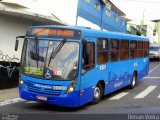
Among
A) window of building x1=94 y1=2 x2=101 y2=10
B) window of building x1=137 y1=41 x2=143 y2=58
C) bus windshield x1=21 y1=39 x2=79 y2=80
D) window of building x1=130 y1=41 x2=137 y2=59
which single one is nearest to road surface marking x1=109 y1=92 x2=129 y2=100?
window of building x1=130 y1=41 x2=137 y2=59

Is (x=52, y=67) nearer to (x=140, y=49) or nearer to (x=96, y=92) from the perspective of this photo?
(x=96, y=92)

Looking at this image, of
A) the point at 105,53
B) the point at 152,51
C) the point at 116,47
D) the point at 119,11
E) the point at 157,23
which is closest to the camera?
the point at 105,53

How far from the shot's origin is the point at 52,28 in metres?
11.3

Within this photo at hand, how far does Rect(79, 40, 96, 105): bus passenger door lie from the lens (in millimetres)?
11008

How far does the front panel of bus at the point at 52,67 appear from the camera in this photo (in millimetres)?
10617

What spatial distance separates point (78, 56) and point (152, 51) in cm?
3547

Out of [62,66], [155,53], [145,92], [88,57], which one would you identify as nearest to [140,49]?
[145,92]

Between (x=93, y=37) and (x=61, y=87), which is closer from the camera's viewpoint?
(x=61, y=87)

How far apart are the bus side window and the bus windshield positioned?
0.34 m

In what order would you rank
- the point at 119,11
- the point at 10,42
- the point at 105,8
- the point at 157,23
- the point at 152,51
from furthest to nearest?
the point at 157,23 < the point at 119,11 < the point at 152,51 < the point at 105,8 < the point at 10,42

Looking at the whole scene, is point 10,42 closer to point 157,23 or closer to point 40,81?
point 40,81

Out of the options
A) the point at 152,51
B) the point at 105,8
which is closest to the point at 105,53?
the point at 105,8

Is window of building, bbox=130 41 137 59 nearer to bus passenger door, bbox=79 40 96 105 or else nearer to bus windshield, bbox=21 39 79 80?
bus passenger door, bbox=79 40 96 105

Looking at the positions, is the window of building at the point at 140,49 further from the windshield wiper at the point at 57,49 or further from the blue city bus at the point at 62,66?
the windshield wiper at the point at 57,49
